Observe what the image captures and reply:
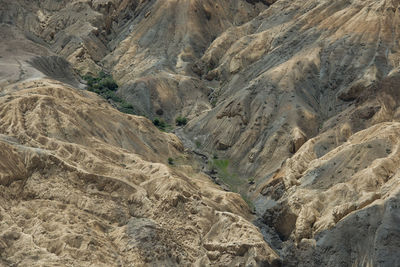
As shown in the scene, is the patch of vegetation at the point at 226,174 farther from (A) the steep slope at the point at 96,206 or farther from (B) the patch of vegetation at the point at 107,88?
(B) the patch of vegetation at the point at 107,88

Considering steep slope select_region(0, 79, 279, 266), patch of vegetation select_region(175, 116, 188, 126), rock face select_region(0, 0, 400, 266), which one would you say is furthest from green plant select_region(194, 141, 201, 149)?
steep slope select_region(0, 79, 279, 266)

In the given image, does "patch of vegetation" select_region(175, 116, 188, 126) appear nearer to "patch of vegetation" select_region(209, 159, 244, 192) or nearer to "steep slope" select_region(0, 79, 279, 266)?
"patch of vegetation" select_region(209, 159, 244, 192)

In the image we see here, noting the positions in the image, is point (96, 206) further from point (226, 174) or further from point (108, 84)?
point (108, 84)

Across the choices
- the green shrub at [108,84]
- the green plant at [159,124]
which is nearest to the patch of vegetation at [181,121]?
the green plant at [159,124]

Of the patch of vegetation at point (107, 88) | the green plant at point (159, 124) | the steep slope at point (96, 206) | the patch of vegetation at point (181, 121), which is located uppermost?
the steep slope at point (96, 206)

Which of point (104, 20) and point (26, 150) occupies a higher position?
point (26, 150)

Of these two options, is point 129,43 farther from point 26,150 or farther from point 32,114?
point 26,150

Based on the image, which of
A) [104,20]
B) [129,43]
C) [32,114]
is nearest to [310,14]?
[129,43]

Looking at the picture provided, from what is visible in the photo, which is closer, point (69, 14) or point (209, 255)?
point (209, 255)
